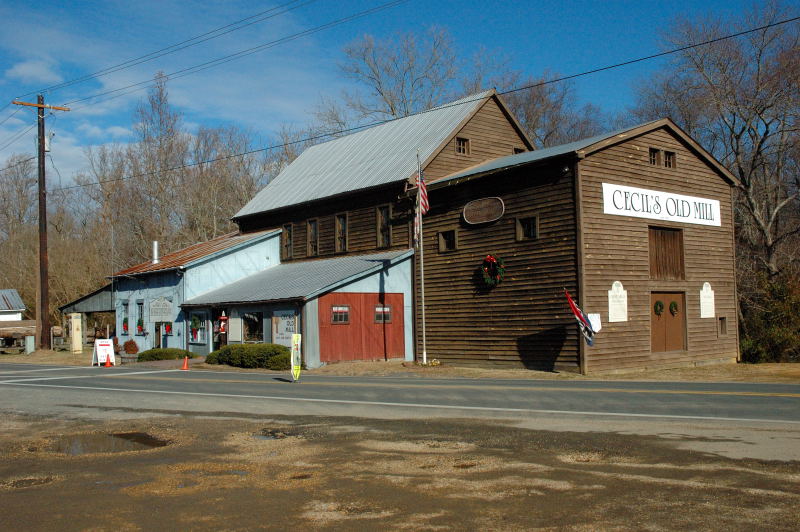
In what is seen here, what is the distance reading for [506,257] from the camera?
2783 centimetres

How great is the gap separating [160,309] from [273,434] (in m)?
30.0

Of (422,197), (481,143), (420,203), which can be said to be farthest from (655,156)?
(481,143)

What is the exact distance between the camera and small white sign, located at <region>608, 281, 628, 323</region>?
85.5ft

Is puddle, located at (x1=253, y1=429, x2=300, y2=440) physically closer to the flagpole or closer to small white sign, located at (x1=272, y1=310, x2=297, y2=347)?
the flagpole

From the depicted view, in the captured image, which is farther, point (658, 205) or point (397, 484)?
point (658, 205)

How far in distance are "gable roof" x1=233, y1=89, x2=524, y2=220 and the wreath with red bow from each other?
5.92 metres

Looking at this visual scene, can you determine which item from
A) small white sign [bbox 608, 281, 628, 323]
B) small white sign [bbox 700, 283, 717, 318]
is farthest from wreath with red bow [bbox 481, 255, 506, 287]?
small white sign [bbox 700, 283, 717, 318]

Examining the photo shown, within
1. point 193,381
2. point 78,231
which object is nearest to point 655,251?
point 193,381

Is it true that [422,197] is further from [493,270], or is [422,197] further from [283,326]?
[283,326]

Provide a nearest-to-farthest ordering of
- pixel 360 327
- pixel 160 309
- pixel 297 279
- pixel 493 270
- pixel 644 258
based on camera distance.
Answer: pixel 644 258, pixel 493 270, pixel 360 327, pixel 297 279, pixel 160 309

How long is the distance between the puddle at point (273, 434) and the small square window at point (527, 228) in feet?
53.6

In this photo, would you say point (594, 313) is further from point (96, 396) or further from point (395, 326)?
point (96, 396)

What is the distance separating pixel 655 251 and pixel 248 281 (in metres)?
19.8

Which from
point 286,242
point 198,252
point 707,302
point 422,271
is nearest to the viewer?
point 707,302
